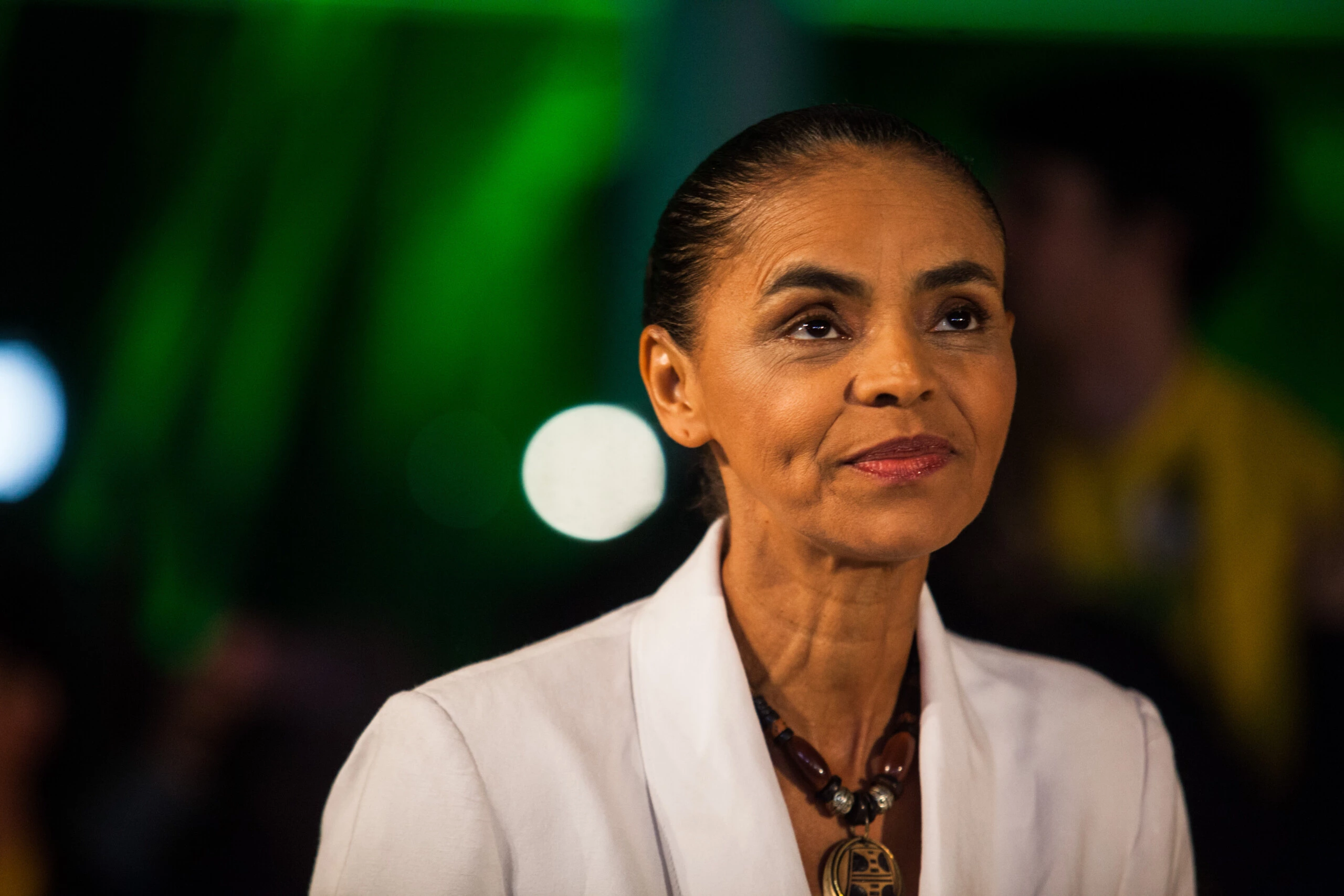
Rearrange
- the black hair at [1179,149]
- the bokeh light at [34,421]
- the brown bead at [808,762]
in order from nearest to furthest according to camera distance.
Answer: the brown bead at [808,762] < the bokeh light at [34,421] < the black hair at [1179,149]

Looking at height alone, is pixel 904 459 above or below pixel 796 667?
above

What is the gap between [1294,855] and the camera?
3.66 feet

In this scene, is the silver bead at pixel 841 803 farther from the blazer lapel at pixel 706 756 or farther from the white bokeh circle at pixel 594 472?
the white bokeh circle at pixel 594 472

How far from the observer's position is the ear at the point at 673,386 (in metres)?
0.81

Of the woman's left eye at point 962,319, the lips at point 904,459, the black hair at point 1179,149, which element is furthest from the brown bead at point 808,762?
the black hair at point 1179,149

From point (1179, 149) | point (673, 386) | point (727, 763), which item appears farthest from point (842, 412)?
point (1179, 149)

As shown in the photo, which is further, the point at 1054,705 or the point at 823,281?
the point at 1054,705

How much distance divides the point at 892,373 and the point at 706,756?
0.32m

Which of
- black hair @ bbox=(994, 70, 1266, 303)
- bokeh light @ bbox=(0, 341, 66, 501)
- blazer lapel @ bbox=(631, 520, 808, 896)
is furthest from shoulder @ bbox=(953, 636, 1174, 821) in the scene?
bokeh light @ bbox=(0, 341, 66, 501)

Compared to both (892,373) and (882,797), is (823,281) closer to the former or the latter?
(892,373)

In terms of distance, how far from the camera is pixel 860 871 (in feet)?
2.48

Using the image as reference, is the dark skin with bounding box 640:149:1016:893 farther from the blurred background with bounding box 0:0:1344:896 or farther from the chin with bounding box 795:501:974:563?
the blurred background with bounding box 0:0:1344:896

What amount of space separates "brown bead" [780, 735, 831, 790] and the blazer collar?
4 cm

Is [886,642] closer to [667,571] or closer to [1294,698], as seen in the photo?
[667,571]
